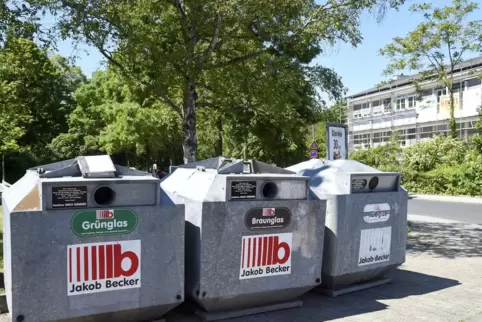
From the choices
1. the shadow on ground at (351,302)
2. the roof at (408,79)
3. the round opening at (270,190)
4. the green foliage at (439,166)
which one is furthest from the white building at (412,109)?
the round opening at (270,190)

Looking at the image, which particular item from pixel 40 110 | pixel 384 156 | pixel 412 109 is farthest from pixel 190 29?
pixel 412 109

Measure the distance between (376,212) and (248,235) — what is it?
174 cm

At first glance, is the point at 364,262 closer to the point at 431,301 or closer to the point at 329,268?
the point at 329,268

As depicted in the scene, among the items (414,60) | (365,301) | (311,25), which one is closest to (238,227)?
(365,301)

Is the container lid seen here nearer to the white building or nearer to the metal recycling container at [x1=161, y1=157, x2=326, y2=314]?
the metal recycling container at [x1=161, y1=157, x2=326, y2=314]

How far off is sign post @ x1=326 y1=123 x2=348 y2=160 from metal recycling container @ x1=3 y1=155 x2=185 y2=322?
416 cm

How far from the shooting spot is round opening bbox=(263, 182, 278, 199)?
423cm

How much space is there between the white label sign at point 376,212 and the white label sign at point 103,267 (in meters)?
2.55

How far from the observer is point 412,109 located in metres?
45.3

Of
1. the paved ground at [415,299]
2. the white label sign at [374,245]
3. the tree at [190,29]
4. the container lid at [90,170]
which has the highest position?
the tree at [190,29]

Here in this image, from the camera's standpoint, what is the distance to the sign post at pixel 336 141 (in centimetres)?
745

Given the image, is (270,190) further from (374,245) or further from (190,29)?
(190,29)

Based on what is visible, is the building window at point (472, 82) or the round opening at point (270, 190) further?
the building window at point (472, 82)

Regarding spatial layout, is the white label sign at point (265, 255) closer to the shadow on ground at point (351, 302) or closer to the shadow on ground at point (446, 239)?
the shadow on ground at point (351, 302)
